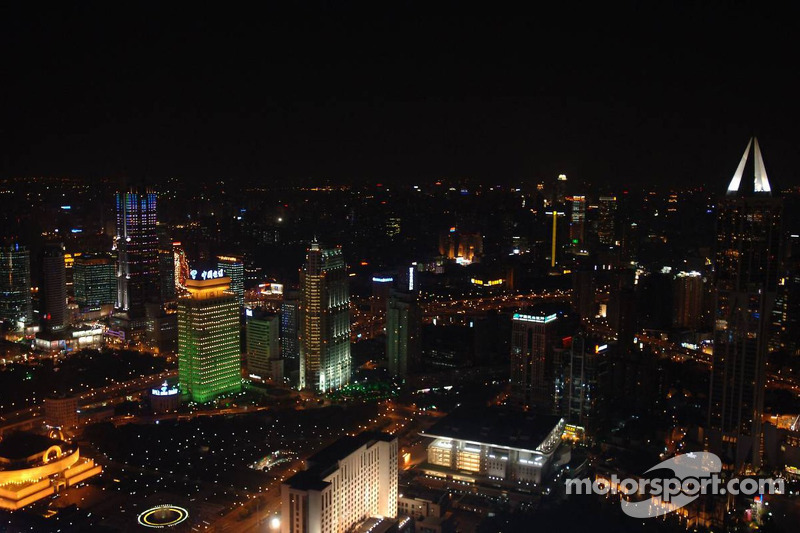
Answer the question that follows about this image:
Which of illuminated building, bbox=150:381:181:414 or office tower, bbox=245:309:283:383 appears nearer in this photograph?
illuminated building, bbox=150:381:181:414

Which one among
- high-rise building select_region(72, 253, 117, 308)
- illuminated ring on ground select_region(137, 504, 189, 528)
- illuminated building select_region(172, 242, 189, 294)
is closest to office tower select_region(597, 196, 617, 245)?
illuminated building select_region(172, 242, 189, 294)

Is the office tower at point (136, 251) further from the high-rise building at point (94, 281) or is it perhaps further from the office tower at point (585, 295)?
the office tower at point (585, 295)

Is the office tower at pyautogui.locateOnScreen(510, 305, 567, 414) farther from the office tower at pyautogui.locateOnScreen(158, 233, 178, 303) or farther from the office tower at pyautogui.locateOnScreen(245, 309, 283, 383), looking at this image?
the office tower at pyautogui.locateOnScreen(158, 233, 178, 303)

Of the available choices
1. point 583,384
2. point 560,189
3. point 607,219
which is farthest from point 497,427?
point 560,189

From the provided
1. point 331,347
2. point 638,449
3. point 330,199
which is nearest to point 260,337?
point 331,347

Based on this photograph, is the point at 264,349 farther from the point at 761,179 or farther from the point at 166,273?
the point at 761,179

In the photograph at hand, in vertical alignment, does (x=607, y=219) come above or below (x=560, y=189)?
below
